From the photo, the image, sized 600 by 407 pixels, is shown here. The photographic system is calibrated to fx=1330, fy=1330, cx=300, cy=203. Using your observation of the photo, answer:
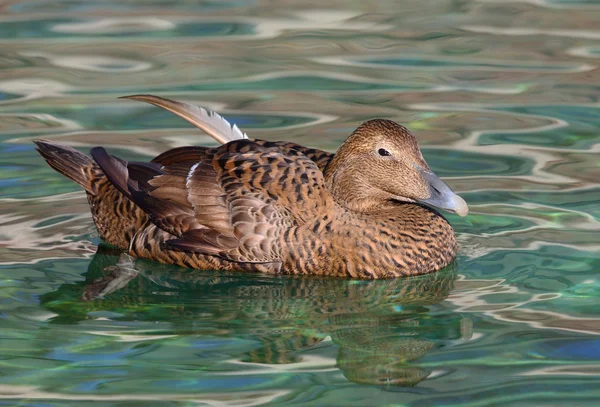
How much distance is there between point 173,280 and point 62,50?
5.58 meters

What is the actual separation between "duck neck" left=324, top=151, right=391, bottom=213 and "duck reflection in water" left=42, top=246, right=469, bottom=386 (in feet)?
1.74

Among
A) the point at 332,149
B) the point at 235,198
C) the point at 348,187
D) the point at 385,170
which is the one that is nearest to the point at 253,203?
the point at 235,198

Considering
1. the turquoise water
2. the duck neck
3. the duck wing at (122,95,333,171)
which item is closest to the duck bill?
the duck neck

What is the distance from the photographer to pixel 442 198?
25.8 feet

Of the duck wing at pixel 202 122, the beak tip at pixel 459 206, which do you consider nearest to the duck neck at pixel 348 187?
the duck wing at pixel 202 122

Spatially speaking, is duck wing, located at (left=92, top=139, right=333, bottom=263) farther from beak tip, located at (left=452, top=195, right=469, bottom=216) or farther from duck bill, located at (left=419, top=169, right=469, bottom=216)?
beak tip, located at (left=452, top=195, right=469, bottom=216)

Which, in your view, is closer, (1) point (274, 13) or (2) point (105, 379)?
(2) point (105, 379)

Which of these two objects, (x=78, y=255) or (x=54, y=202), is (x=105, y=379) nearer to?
(x=78, y=255)

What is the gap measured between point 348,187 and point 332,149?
7.66 ft

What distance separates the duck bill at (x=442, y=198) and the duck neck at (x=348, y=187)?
334mm

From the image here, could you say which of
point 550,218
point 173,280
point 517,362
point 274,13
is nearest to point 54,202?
point 173,280

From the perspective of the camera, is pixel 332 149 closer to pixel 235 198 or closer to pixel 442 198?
pixel 235 198

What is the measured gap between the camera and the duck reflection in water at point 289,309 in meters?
6.72

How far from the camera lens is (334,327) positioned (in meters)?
7.07
